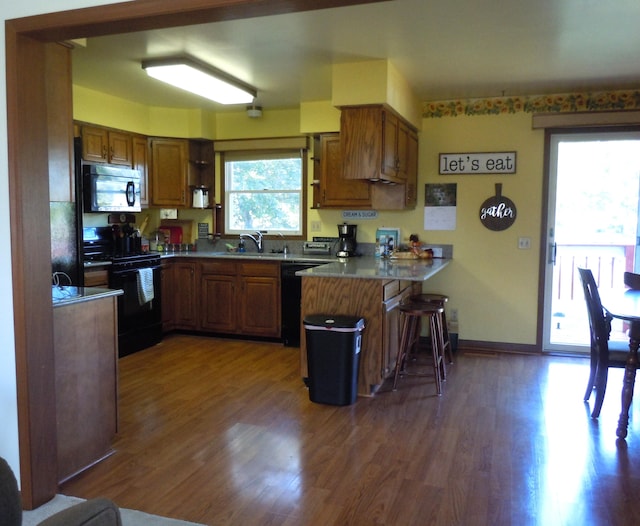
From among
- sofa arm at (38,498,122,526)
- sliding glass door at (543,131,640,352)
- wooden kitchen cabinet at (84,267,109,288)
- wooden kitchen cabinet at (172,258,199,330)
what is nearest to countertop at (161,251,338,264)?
wooden kitchen cabinet at (172,258,199,330)

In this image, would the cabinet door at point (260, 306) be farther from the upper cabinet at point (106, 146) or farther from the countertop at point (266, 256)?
the upper cabinet at point (106, 146)

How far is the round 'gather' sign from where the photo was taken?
5.12 metres

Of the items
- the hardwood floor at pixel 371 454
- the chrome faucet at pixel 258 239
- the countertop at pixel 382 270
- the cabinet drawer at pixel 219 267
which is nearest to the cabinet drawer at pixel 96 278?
the hardwood floor at pixel 371 454

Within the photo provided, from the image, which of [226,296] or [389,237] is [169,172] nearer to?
[226,296]

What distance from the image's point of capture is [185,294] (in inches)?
222

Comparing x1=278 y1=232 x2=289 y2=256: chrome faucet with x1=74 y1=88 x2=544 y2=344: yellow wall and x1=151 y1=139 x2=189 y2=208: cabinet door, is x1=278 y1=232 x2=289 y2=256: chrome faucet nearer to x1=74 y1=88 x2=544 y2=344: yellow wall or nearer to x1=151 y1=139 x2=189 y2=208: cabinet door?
x1=74 y1=88 x2=544 y2=344: yellow wall

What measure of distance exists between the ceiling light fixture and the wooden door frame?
1744 mm

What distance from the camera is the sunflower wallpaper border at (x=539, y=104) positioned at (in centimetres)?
477

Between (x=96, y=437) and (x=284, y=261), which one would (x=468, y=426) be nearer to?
(x=96, y=437)

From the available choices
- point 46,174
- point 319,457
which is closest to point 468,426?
point 319,457

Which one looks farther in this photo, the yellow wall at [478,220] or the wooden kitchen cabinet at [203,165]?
the wooden kitchen cabinet at [203,165]

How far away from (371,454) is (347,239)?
114 inches

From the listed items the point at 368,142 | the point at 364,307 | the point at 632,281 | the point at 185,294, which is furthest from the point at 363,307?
the point at 185,294

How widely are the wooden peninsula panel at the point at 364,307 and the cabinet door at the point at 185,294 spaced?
6.83 ft
